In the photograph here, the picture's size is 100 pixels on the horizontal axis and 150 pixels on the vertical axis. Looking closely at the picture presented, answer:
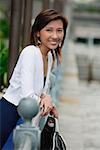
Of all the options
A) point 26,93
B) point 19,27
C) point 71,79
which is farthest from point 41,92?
point 71,79

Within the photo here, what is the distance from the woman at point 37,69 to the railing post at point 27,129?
87cm

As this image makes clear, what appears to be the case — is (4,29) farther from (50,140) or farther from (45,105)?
(45,105)

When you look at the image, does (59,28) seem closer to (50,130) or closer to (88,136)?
(50,130)

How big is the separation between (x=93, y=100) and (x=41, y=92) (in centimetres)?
759

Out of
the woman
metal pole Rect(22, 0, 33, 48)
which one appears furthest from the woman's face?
metal pole Rect(22, 0, 33, 48)

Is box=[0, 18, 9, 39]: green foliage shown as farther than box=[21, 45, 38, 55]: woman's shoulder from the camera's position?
Yes

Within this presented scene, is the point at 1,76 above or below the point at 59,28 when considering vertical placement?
below

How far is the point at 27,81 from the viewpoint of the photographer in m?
3.31

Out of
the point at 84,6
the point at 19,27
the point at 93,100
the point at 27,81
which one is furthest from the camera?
the point at 84,6

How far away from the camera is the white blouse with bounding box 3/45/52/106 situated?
332 centimetres

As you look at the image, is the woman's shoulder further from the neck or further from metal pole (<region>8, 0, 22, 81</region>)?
metal pole (<region>8, 0, 22, 81</region>)

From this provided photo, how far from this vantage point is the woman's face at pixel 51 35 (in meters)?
3.54

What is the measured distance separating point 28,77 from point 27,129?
37.2 inches

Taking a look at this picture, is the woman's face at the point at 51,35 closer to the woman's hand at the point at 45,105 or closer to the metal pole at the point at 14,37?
the woman's hand at the point at 45,105
